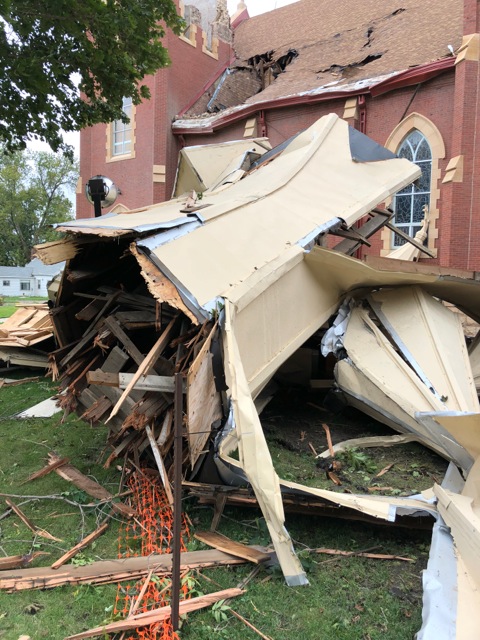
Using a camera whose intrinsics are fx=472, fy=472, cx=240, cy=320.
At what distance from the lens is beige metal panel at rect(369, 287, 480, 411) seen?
4766mm

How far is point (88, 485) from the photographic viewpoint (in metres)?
4.71

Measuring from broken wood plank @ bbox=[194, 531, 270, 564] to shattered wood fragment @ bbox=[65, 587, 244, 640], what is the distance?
305 millimetres

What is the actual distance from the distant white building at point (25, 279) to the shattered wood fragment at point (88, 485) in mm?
56796

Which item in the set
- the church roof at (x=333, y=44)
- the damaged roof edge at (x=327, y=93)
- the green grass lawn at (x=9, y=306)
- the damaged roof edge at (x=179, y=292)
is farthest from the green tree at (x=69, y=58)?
the green grass lawn at (x=9, y=306)

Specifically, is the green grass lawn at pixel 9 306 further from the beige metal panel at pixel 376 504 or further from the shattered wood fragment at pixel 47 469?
the beige metal panel at pixel 376 504

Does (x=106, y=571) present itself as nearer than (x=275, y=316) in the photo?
Yes

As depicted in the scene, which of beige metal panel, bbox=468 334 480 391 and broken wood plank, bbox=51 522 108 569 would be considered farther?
beige metal panel, bbox=468 334 480 391

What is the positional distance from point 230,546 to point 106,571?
0.91 m

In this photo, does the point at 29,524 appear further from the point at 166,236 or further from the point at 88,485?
the point at 166,236

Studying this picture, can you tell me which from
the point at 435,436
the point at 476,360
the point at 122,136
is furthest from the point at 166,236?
the point at 122,136

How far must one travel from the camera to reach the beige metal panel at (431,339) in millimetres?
4766

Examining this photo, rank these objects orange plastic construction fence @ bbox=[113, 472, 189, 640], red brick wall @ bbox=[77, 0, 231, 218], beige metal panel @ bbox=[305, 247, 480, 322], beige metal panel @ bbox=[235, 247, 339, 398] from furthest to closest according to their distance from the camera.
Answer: red brick wall @ bbox=[77, 0, 231, 218] → beige metal panel @ bbox=[305, 247, 480, 322] → beige metal panel @ bbox=[235, 247, 339, 398] → orange plastic construction fence @ bbox=[113, 472, 189, 640]

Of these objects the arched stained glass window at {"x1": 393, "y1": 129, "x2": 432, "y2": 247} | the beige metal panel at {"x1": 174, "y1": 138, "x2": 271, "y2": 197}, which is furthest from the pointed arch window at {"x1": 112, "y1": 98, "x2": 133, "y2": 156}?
the beige metal panel at {"x1": 174, "y1": 138, "x2": 271, "y2": 197}

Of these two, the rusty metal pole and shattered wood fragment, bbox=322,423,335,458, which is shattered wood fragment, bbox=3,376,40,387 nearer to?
shattered wood fragment, bbox=322,423,335,458
